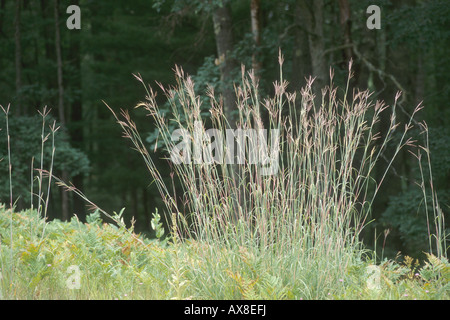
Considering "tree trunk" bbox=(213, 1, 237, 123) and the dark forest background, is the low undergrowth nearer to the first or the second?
the dark forest background

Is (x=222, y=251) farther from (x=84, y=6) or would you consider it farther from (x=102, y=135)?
(x=102, y=135)

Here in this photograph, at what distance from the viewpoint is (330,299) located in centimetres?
271

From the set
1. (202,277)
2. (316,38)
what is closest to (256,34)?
(316,38)

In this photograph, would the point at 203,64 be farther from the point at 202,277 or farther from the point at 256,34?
the point at 202,277

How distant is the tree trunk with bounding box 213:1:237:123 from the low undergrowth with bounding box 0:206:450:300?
16.2 ft

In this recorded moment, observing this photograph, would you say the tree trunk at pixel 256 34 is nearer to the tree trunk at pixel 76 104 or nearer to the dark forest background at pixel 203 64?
the dark forest background at pixel 203 64

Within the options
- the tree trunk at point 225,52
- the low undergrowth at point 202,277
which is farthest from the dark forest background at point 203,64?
the low undergrowth at point 202,277

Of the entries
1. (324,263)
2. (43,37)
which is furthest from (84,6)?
(324,263)

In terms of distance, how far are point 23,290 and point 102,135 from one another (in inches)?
436

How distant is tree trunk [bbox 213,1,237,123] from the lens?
823cm

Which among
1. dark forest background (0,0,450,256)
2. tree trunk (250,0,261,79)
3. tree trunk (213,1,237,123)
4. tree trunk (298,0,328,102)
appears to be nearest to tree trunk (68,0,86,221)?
dark forest background (0,0,450,256)

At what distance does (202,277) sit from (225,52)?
19.5ft

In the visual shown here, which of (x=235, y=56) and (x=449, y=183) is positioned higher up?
(x=235, y=56)

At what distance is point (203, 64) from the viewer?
31.4ft
